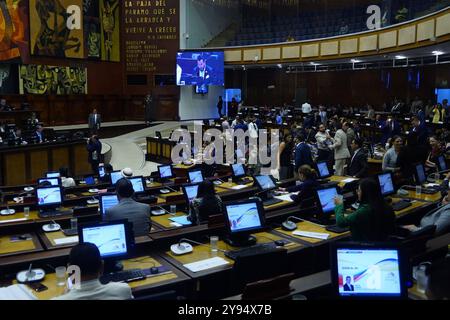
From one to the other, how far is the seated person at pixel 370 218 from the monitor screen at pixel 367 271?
0.97 metres

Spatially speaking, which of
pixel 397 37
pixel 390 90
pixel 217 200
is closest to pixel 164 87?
pixel 390 90

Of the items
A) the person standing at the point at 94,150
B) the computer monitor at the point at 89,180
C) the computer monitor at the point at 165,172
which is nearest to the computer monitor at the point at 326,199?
the computer monitor at the point at 165,172

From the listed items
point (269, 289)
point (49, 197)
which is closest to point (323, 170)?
point (49, 197)

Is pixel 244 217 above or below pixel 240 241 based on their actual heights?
above

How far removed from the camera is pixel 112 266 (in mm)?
4473

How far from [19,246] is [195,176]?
13.5ft

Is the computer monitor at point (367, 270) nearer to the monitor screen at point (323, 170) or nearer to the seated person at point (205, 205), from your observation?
the seated person at point (205, 205)

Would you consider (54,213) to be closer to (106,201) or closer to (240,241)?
(106,201)

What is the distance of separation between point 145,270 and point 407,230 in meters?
2.97

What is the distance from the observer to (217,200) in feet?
19.6

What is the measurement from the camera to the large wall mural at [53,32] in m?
20.5

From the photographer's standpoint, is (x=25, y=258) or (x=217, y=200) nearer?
(x=25, y=258)

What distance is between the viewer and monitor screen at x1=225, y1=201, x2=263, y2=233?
5125 millimetres

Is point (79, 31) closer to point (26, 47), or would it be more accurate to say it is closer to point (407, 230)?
point (26, 47)
